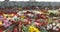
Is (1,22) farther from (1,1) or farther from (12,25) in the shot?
(1,1)

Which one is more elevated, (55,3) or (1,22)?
(55,3)

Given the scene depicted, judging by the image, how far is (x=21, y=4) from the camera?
2484 millimetres

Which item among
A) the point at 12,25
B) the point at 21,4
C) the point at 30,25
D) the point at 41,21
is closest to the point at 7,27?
the point at 12,25

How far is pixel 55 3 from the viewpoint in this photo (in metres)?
2.58

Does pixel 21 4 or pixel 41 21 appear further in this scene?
pixel 21 4

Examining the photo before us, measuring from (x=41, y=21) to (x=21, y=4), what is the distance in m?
1.09

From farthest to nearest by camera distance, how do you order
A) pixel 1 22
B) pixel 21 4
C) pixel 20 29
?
pixel 21 4
pixel 1 22
pixel 20 29

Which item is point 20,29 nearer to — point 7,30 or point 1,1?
point 7,30

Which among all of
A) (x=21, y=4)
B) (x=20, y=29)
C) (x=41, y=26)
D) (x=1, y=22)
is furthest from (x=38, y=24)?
(x=21, y=4)

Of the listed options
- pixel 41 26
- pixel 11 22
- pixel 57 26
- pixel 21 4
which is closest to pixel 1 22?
pixel 11 22

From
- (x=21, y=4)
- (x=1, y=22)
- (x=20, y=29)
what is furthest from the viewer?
(x=21, y=4)

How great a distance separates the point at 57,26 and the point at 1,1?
140 centimetres

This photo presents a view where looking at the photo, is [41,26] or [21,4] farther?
[21,4]

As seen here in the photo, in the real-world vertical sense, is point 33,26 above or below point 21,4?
below
